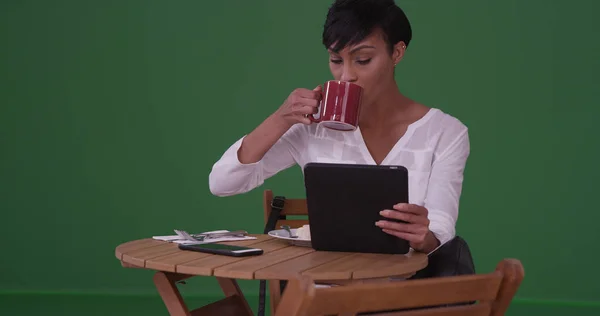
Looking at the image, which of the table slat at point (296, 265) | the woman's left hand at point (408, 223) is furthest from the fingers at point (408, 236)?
the table slat at point (296, 265)

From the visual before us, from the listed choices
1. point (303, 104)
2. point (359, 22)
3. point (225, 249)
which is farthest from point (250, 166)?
point (359, 22)

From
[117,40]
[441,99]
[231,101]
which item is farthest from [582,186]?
[117,40]

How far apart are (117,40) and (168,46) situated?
1.03ft

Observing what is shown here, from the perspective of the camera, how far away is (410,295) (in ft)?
3.99

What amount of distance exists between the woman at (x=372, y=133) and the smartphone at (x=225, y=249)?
1.07 ft

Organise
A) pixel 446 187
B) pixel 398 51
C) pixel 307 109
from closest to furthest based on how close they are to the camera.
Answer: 1. pixel 307 109
2. pixel 446 187
3. pixel 398 51

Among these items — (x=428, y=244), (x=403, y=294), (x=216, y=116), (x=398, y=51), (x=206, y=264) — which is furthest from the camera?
(x=216, y=116)

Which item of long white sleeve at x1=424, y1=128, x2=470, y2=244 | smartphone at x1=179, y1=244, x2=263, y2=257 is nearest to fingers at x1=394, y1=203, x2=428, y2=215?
long white sleeve at x1=424, y1=128, x2=470, y2=244

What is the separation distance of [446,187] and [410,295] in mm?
942

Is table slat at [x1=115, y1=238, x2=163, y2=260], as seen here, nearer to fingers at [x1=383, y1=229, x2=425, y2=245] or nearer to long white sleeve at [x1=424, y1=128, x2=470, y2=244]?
fingers at [x1=383, y1=229, x2=425, y2=245]

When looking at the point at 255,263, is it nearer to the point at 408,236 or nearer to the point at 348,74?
the point at 408,236

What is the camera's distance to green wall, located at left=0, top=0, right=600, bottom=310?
14.9 feet

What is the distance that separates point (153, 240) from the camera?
2086mm

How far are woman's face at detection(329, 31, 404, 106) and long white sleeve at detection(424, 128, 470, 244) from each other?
0.81ft
